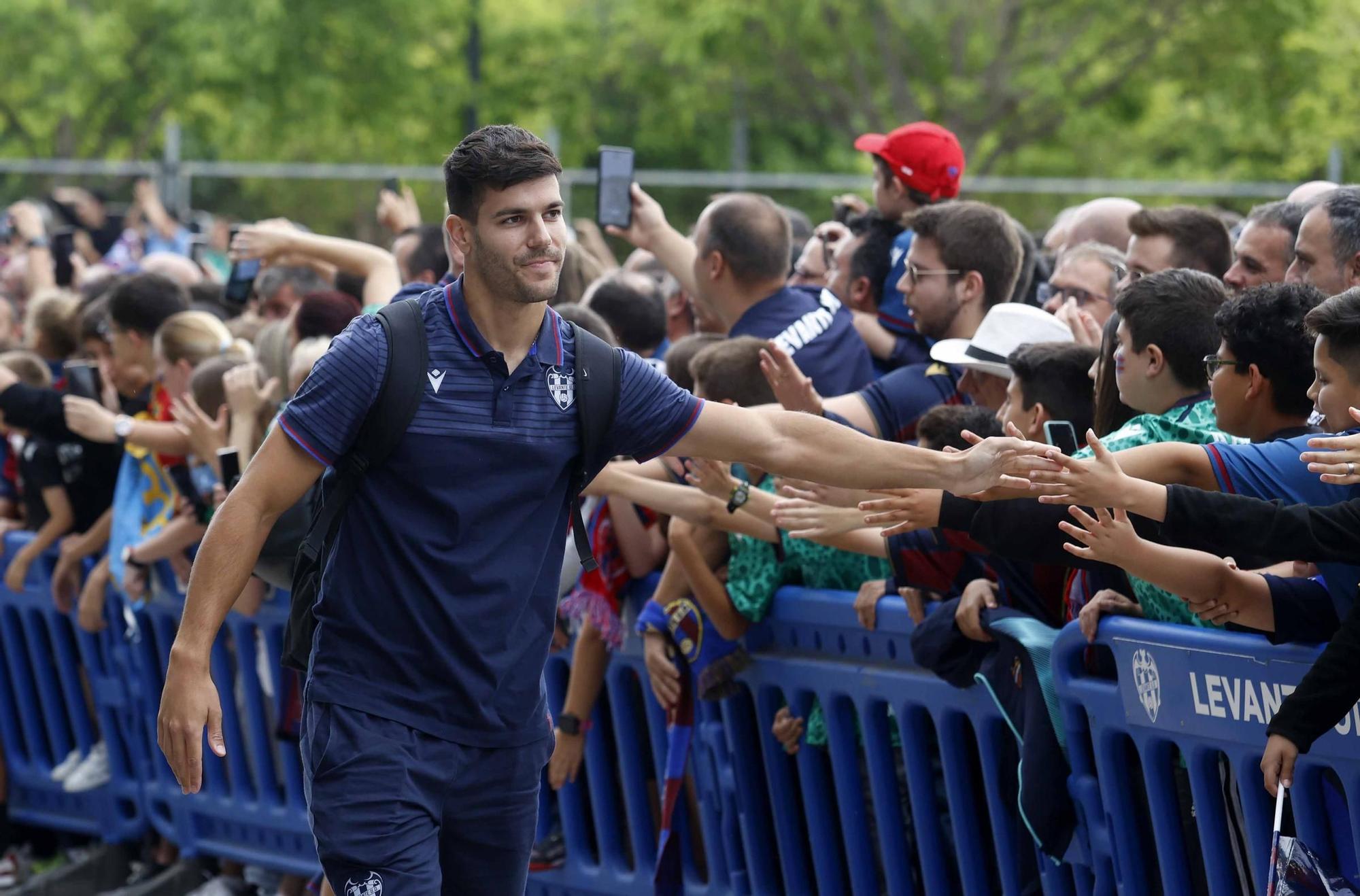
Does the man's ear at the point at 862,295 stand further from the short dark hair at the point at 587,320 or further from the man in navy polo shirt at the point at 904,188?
the short dark hair at the point at 587,320

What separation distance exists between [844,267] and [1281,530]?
3.46 meters

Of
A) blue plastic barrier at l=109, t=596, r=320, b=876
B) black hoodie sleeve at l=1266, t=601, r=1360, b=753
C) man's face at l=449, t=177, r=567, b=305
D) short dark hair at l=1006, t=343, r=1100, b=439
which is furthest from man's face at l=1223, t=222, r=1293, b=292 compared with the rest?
blue plastic barrier at l=109, t=596, r=320, b=876

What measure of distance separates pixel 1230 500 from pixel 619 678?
276 centimetres

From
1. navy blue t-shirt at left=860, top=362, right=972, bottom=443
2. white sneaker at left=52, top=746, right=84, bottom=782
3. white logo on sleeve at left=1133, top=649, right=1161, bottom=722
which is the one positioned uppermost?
navy blue t-shirt at left=860, top=362, right=972, bottom=443

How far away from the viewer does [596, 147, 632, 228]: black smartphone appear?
22.9 feet

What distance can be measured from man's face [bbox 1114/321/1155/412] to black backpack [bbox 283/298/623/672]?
1302 mm

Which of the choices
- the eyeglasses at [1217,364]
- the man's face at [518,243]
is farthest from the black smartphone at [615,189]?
the eyeglasses at [1217,364]

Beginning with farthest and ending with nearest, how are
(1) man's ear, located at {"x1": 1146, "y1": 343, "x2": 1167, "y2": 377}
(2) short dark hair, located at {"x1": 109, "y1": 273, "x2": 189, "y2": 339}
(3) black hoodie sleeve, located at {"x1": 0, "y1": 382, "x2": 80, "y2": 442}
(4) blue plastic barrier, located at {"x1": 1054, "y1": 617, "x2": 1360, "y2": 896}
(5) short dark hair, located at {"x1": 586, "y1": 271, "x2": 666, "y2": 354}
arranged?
1. (2) short dark hair, located at {"x1": 109, "y1": 273, "x2": 189, "y2": 339}
2. (3) black hoodie sleeve, located at {"x1": 0, "y1": 382, "x2": 80, "y2": 442}
3. (5) short dark hair, located at {"x1": 586, "y1": 271, "x2": 666, "y2": 354}
4. (1) man's ear, located at {"x1": 1146, "y1": 343, "x2": 1167, "y2": 377}
5. (4) blue plastic barrier, located at {"x1": 1054, "y1": 617, "x2": 1360, "y2": 896}

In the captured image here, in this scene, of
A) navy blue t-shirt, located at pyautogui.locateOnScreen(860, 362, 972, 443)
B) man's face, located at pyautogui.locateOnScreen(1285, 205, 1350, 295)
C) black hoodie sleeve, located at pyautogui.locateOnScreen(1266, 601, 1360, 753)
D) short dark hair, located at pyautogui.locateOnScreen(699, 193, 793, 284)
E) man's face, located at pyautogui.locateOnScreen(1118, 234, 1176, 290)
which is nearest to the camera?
black hoodie sleeve, located at pyautogui.locateOnScreen(1266, 601, 1360, 753)

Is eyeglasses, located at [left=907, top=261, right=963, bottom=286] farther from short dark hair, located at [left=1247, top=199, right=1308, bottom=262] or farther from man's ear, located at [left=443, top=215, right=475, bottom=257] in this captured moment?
man's ear, located at [left=443, top=215, right=475, bottom=257]

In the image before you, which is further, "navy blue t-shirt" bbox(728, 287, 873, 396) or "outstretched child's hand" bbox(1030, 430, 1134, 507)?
"navy blue t-shirt" bbox(728, 287, 873, 396)

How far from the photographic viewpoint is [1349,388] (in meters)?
3.82

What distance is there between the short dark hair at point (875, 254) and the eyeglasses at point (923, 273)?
807 mm

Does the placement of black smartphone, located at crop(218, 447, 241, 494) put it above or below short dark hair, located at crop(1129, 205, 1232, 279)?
below
